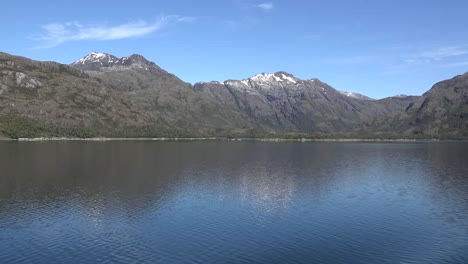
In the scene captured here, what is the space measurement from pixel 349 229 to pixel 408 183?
7304cm

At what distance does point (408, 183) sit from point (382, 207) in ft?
160

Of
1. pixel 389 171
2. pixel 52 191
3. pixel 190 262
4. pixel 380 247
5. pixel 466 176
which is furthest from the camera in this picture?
pixel 389 171

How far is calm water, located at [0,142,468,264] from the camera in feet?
199

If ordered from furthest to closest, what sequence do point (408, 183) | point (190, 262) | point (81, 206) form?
point (408, 183) < point (81, 206) < point (190, 262)

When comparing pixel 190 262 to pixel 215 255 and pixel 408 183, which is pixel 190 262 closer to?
pixel 215 255

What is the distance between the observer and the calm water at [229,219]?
6053 centimetres

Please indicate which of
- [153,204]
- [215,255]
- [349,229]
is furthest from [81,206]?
[349,229]

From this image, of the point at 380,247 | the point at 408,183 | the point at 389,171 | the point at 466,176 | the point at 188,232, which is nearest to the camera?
the point at 380,247

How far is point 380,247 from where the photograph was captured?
211 feet

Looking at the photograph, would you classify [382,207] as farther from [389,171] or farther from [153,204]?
→ [389,171]

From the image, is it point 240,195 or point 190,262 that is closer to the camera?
point 190,262

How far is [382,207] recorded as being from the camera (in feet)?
313

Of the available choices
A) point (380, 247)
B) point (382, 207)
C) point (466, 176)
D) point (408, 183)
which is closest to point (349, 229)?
point (380, 247)

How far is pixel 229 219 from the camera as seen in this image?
82.2 m
